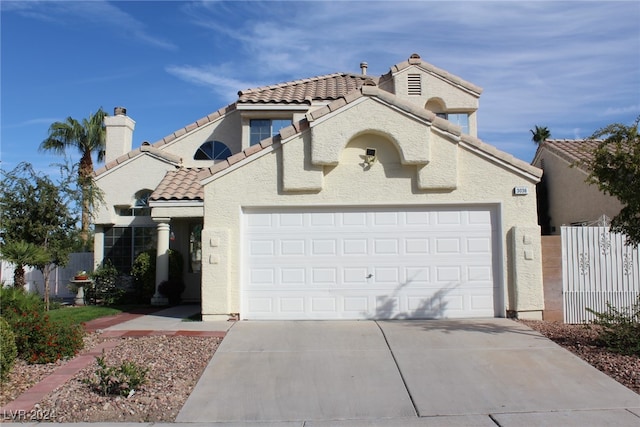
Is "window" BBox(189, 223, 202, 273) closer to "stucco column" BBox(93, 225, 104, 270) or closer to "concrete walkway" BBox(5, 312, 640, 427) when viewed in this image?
"stucco column" BBox(93, 225, 104, 270)

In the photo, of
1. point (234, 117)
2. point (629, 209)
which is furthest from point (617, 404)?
point (234, 117)

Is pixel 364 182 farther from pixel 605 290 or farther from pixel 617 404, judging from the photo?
pixel 617 404

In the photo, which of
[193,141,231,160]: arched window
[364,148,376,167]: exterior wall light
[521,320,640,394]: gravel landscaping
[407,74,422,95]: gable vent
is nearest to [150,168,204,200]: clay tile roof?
[193,141,231,160]: arched window

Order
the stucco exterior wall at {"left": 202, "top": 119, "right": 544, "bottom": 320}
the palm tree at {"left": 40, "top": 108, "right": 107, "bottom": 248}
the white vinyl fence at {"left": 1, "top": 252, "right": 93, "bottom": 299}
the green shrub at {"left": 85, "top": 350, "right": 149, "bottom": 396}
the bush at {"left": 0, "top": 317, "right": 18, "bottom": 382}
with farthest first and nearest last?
the palm tree at {"left": 40, "top": 108, "right": 107, "bottom": 248}
the white vinyl fence at {"left": 1, "top": 252, "right": 93, "bottom": 299}
the stucco exterior wall at {"left": 202, "top": 119, "right": 544, "bottom": 320}
the bush at {"left": 0, "top": 317, "right": 18, "bottom": 382}
the green shrub at {"left": 85, "top": 350, "right": 149, "bottom": 396}

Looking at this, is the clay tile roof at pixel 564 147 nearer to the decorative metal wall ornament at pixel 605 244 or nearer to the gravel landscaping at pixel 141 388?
the decorative metal wall ornament at pixel 605 244

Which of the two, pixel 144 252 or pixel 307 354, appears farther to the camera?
pixel 144 252

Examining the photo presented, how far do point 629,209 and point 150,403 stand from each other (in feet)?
25.1

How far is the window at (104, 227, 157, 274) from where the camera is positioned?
53.7 ft

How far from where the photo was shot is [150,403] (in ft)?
21.6

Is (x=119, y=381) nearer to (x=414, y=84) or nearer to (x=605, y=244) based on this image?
(x=605, y=244)

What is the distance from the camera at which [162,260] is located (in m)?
14.7

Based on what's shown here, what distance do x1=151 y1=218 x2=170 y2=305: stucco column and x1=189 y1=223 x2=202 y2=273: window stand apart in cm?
131

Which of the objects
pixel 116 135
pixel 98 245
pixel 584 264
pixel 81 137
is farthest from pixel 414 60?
pixel 81 137

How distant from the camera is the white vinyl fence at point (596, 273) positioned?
10.7 m
